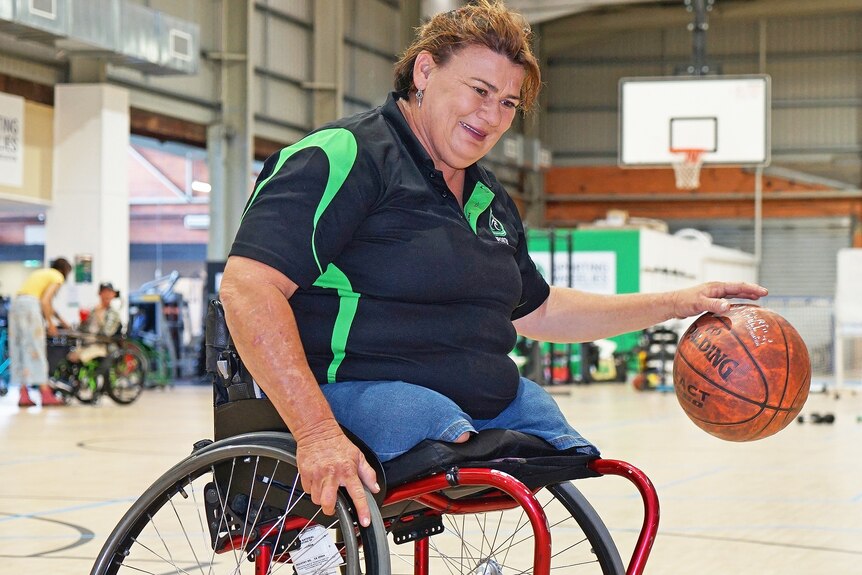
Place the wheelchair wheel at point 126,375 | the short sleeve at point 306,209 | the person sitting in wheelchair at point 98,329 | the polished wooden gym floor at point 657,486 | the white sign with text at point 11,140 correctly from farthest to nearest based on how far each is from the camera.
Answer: the white sign with text at point 11,140, the wheelchair wheel at point 126,375, the person sitting in wheelchair at point 98,329, the polished wooden gym floor at point 657,486, the short sleeve at point 306,209

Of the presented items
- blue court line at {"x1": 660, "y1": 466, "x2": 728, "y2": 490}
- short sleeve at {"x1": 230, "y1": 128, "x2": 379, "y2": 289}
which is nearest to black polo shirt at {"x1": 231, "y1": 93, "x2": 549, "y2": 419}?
short sleeve at {"x1": 230, "y1": 128, "x2": 379, "y2": 289}

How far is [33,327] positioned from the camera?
12.0 m

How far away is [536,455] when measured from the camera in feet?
7.68

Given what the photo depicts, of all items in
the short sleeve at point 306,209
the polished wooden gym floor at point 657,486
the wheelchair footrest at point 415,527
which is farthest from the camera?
the polished wooden gym floor at point 657,486

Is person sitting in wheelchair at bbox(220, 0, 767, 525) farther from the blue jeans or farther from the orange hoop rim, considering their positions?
the orange hoop rim

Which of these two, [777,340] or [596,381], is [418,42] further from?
[596,381]

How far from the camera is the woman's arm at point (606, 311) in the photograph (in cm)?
268

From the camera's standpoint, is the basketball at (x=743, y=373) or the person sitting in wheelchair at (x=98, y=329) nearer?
the basketball at (x=743, y=373)

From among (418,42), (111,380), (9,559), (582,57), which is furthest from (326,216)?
(582,57)

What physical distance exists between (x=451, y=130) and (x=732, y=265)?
76.8 ft

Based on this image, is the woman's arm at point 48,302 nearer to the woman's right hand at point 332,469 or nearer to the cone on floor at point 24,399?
the cone on floor at point 24,399

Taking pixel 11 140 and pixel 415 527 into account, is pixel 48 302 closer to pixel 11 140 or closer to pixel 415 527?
pixel 11 140

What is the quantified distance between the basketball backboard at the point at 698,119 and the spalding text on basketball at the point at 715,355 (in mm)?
→ 15029

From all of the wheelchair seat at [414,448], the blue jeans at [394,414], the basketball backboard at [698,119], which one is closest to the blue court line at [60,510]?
the wheelchair seat at [414,448]
